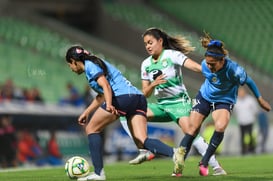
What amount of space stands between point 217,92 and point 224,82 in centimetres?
20

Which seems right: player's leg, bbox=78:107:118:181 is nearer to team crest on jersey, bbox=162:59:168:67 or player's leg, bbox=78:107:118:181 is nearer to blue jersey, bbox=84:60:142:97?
blue jersey, bbox=84:60:142:97

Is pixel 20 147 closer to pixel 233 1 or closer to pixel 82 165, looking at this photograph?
pixel 82 165

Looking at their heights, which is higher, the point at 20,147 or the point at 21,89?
the point at 21,89

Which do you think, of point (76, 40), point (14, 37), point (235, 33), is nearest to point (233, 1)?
point (235, 33)

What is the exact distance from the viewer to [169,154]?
1143 centimetres

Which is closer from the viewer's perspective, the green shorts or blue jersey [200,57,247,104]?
blue jersey [200,57,247,104]

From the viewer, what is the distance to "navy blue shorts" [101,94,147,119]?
11.2m

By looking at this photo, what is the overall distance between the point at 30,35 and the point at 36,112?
333 inches

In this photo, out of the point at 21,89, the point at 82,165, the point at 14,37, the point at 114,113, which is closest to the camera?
the point at 114,113

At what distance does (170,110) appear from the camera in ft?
41.9

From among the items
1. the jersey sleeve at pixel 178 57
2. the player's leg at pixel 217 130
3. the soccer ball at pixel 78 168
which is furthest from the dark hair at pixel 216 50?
the soccer ball at pixel 78 168

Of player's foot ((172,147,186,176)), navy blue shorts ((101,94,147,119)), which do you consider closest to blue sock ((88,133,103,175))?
navy blue shorts ((101,94,147,119))

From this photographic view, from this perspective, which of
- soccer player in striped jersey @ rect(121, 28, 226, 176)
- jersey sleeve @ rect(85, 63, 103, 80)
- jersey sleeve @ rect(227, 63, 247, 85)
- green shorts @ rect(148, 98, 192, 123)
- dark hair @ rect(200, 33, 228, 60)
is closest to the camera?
jersey sleeve @ rect(85, 63, 103, 80)

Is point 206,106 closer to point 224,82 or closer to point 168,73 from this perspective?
point 224,82
